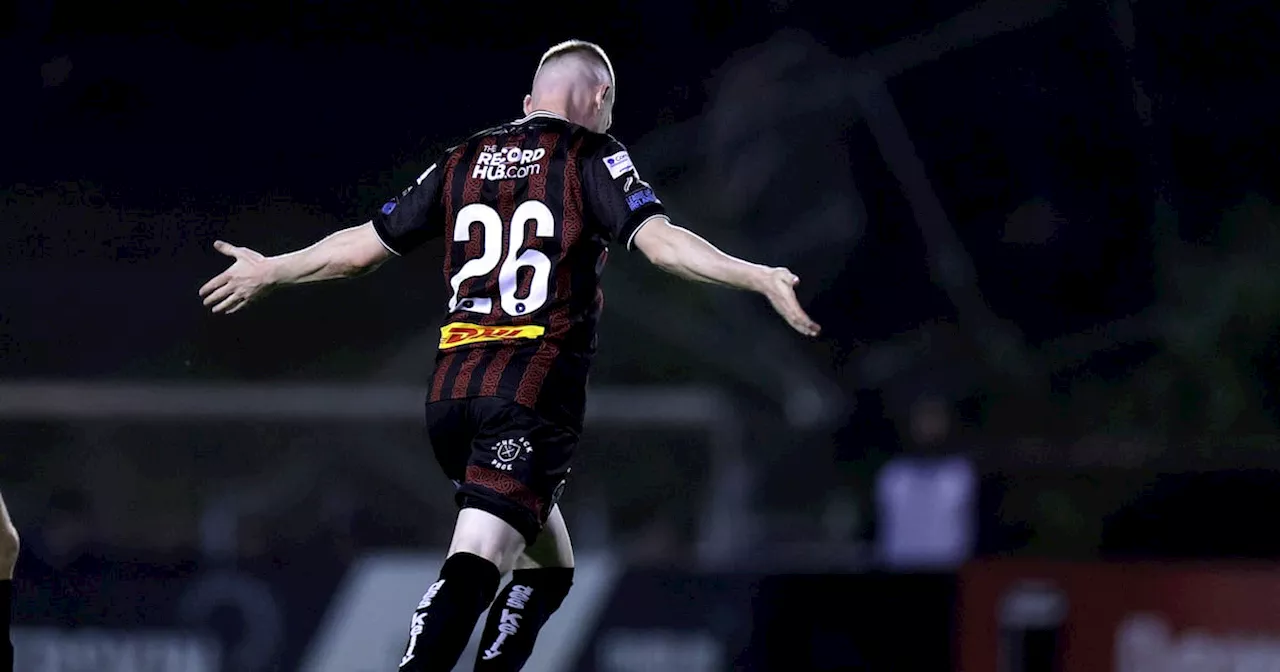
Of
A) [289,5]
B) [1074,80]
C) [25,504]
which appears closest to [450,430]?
[25,504]

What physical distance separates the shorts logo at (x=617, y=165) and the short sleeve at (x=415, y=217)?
1.76 ft

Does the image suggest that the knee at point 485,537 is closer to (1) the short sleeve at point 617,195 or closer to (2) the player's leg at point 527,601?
(2) the player's leg at point 527,601

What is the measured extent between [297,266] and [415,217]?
1.21ft

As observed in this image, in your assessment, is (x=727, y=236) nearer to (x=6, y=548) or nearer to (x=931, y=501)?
(x=931, y=501)

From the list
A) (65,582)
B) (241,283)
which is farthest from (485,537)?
(65,582)

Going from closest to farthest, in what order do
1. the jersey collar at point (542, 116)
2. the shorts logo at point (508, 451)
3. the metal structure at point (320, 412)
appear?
the shorts logo at point (508, 451), the jersey collar at point (542, 116), the metal structure at point (320, 412)

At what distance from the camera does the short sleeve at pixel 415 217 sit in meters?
4.84

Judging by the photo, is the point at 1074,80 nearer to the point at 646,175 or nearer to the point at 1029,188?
the point at 1029,188

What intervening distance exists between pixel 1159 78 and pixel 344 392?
7.42 meters

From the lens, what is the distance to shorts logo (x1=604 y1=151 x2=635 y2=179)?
14.9 ft

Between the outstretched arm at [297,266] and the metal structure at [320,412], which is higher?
the metal structure at [320,412]

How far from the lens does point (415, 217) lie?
4.86 metres

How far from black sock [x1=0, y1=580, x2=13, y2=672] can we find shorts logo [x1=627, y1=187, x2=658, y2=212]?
6.08 feet

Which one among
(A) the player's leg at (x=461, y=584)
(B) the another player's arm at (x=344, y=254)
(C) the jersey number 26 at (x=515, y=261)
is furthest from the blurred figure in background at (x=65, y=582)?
(C) the jersey number 26 at (x=515, y=261)
